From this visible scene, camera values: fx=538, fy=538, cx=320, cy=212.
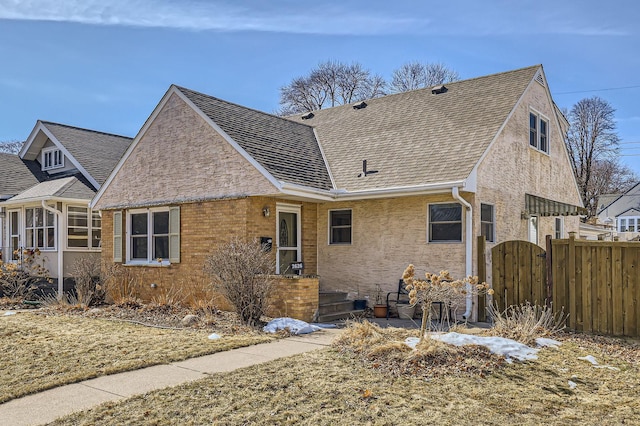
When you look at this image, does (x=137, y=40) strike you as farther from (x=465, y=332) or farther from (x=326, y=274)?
(x=465, y=332)

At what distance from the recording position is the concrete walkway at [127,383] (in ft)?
18.1

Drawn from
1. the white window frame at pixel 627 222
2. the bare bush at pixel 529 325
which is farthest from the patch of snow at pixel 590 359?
the white window frame at pixel 627 222

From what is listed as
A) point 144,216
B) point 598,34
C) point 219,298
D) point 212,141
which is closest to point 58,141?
point 144,216

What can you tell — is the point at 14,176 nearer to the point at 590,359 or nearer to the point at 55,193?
the point at 55,193

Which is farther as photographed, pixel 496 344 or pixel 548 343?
pixel 548 343

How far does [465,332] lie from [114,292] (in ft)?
32.9

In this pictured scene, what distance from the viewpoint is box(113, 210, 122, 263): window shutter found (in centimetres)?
1527

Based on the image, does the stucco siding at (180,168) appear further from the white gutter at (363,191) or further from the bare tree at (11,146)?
the bare tree at (11,146)

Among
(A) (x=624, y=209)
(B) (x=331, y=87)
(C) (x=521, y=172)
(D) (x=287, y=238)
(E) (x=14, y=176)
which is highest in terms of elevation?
(B) (x=331, y=87)

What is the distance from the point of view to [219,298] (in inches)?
504

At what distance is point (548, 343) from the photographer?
8.46 m

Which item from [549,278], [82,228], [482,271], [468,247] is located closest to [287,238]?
[468,247]

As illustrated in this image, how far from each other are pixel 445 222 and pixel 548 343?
4.14m

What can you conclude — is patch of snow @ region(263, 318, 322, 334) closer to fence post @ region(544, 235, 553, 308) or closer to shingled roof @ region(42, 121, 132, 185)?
fence post @ region(544, 235, 553, 308)
